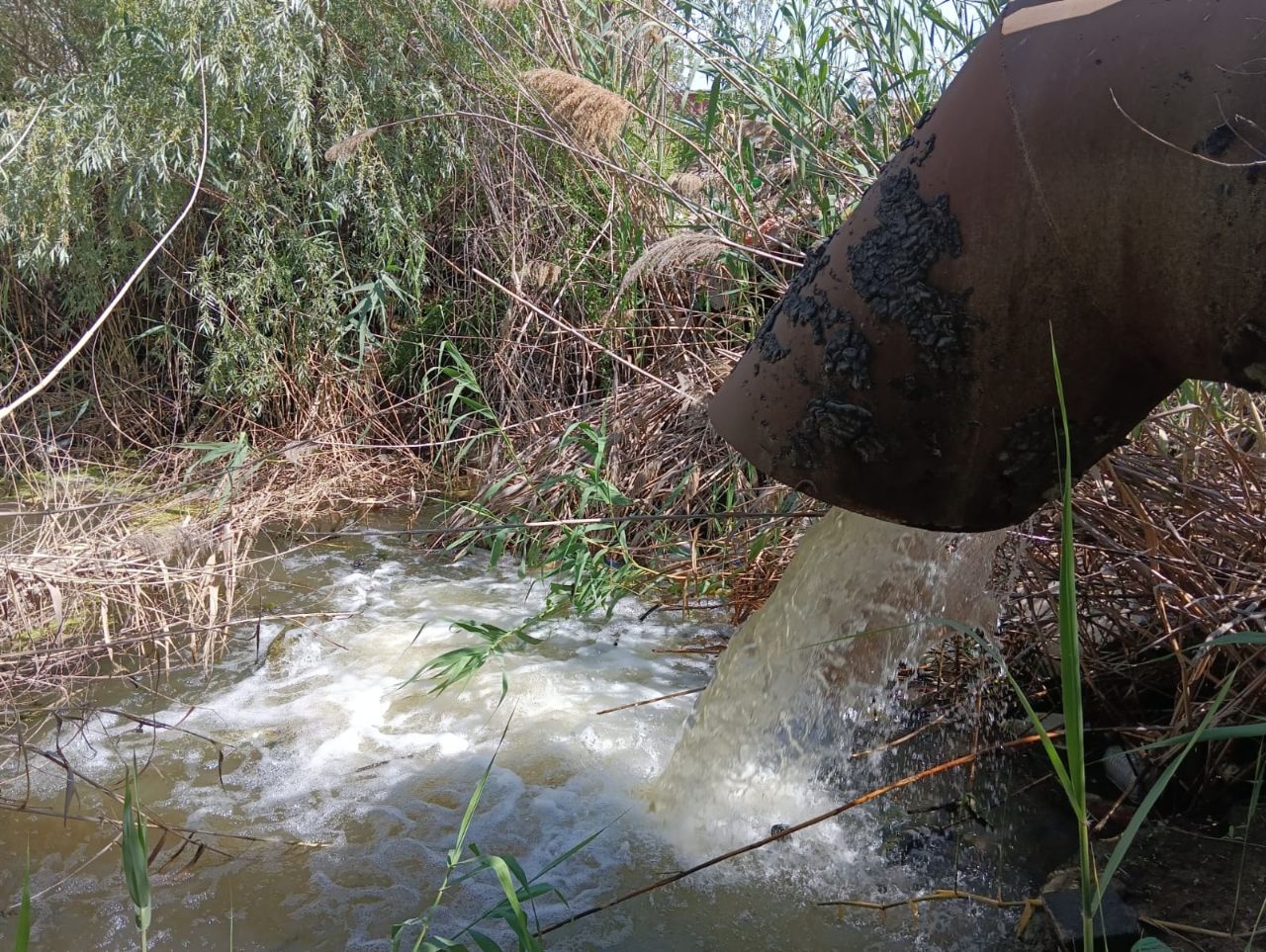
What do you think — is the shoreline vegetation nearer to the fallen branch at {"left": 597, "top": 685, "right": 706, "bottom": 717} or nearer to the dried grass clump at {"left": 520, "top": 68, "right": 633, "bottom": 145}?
the dried grass clump at {"left": 520, "top": 68, "right": 633, "bottom": 145}

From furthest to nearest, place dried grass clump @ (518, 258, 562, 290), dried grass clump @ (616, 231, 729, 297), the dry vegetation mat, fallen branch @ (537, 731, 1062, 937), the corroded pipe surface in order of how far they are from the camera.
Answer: dried grass clump @ (518, 258, 562, 290) → dried grass clump @ (616, 231, 729, 297) → the dry vegetation mat → fallen branch @ (537, 731, 1062, 937) → the corroded pipe surface

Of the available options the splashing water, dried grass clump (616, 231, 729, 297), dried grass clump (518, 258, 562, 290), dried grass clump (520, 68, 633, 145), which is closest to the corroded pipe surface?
the splashing water

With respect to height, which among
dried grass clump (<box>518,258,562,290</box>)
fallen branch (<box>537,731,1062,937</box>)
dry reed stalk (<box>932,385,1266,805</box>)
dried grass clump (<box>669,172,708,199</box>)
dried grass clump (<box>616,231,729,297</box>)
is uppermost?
dried grass clump (<box>669,172,708,199</box>)

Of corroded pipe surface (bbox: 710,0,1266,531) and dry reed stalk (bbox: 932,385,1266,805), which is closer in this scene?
corroded pipe surface (bbox: 710,0,1266,531)

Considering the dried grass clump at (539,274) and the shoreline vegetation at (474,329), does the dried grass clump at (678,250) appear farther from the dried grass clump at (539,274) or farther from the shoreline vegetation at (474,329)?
the dried grass clump at (539,274)

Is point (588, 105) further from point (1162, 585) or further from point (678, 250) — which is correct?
point (1162, 585)

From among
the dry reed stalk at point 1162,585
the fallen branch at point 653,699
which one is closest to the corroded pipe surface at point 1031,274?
the dry reed stalk at point 1162,585

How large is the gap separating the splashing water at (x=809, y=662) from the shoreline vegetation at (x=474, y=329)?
34cm

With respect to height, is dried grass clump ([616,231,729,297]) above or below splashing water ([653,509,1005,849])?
above

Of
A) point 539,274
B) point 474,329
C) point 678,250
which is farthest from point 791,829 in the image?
point 474,329

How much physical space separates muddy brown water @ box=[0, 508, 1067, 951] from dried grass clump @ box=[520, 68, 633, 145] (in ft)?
6.42

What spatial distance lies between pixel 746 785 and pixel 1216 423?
53.8 inches

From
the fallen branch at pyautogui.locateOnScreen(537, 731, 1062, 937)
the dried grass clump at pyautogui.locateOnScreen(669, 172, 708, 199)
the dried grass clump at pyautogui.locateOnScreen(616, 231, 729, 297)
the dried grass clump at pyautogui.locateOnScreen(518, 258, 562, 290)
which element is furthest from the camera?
the dried grass clump at pyautogui.locateOnScreen(518, 258, 562, 290)

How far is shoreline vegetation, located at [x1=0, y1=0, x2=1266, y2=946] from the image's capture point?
8.60 ft
